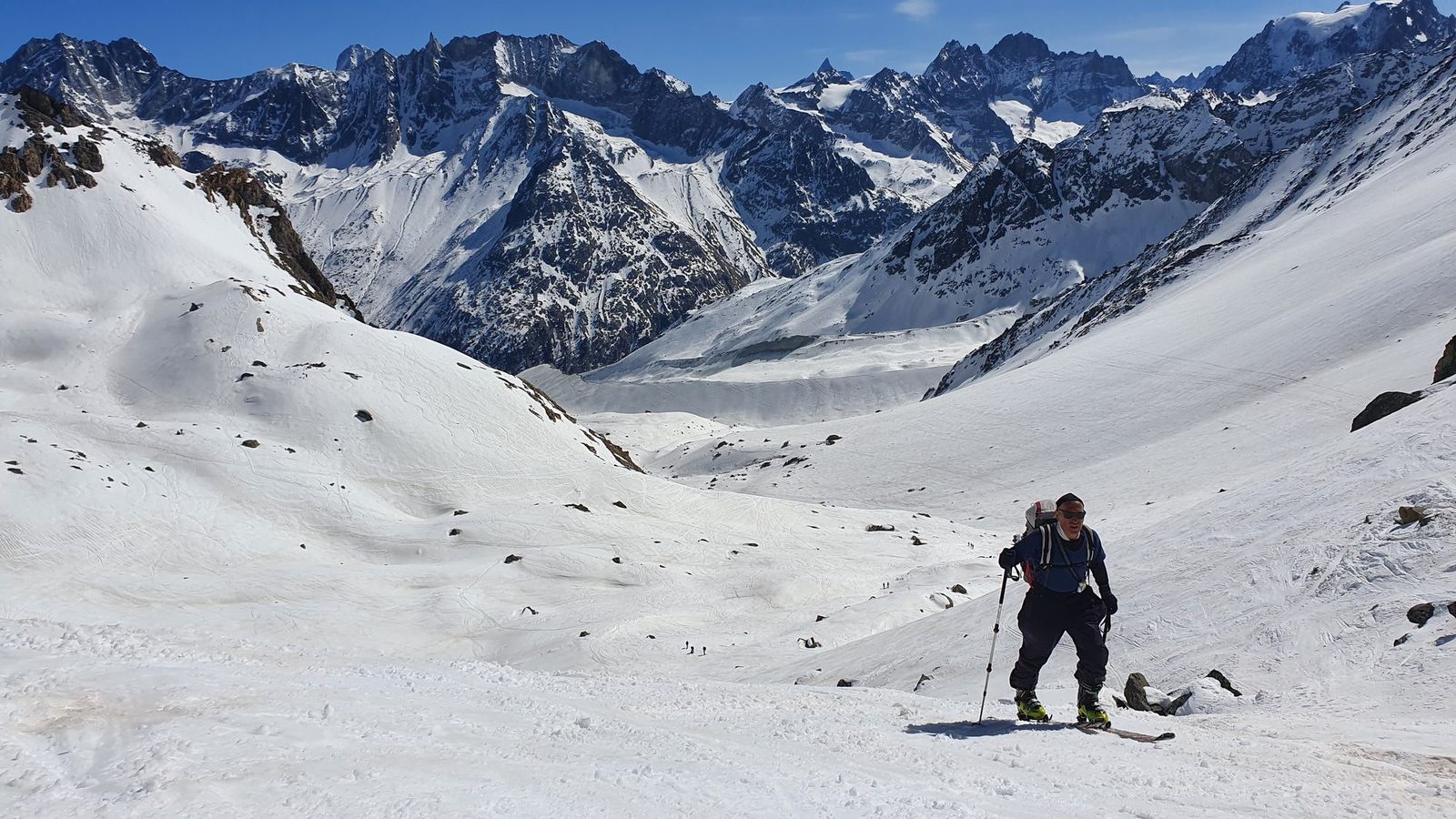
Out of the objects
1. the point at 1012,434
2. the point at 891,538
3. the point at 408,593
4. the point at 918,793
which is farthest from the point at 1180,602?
the point at 1012,434

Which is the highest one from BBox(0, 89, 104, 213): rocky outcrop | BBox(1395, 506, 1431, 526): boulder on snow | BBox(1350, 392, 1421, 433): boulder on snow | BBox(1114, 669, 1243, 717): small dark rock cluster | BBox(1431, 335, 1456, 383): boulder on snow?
BBox(0, 89, 104, 213): rocky outcrop

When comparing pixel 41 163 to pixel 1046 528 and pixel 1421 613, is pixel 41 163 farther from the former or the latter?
pixel 1421 613

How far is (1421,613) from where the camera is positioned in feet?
37.1

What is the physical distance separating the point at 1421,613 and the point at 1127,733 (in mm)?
4581

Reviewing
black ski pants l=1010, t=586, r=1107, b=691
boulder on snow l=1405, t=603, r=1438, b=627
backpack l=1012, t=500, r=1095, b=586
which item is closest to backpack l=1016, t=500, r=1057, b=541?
backpack l=1012, t=500, r=1095, b=586

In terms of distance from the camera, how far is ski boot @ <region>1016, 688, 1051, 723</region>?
10.9 m

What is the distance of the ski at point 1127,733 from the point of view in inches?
377

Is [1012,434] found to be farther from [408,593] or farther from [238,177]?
[238,177]

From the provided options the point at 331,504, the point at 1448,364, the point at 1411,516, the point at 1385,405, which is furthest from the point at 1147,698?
the point at 331,504

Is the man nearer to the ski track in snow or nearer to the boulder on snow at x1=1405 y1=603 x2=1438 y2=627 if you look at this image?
the ski track in snow

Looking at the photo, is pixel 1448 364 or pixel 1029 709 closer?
pixel 1029 709

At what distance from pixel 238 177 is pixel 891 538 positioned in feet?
208

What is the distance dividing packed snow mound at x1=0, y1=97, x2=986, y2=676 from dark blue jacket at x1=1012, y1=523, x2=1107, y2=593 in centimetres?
1280

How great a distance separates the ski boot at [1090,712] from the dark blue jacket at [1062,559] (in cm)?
118
